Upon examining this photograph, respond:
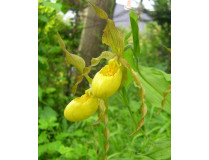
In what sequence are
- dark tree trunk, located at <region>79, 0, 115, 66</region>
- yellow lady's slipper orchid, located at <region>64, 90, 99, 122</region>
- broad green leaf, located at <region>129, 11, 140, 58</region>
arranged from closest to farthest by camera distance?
broad green leaf, located at <region>129, 11, 140, 58</region>, yellow lady's slipper orchid, located at <region>64, 90, 99, 122</region>, dark tree trunk, located at <region>79, 0, 115, 66</region>

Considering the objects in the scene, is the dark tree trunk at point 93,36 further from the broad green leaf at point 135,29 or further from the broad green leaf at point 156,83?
the broad green leaf at point 135,29

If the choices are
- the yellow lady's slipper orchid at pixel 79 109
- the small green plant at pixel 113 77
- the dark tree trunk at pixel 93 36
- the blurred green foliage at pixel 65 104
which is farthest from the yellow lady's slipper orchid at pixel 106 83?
the blurred green foliage at pixel 65 104

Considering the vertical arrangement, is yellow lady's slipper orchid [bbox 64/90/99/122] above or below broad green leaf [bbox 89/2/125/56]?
below

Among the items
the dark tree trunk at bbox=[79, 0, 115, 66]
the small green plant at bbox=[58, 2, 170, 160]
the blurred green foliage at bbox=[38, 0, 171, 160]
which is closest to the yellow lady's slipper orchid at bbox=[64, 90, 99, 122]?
the small green plant at bbox=[58, 2, 170, 160]

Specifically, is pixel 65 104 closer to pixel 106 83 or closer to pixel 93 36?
pixel 93 36

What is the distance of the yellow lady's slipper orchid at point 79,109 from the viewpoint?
0.76 meters

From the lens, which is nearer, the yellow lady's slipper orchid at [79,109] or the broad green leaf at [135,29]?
the broad green leaf at [135,29]

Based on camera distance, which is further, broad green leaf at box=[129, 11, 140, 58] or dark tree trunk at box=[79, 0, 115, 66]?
dark tree trunk at box=[79, 0, 115, 66]

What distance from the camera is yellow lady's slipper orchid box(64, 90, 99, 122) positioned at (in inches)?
29.9

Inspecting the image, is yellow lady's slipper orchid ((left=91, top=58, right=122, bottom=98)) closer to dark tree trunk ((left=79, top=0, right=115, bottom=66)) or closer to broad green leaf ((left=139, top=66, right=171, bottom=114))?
broad green leaf ((left=139, top=66, right=171, bottom=114))
